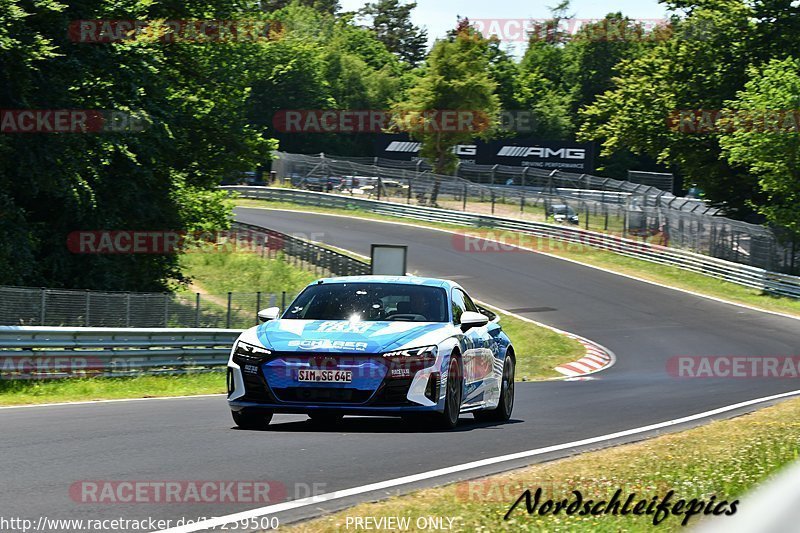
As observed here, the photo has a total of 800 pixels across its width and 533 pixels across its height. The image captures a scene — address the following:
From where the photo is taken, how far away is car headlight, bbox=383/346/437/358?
10685 millimetres

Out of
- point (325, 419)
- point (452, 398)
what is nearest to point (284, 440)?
point (452, 398)

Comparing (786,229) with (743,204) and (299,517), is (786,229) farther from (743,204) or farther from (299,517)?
(299,517)

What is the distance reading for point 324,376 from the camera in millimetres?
10594

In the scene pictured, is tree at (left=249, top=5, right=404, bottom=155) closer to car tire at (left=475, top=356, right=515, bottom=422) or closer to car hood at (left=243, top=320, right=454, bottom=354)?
car tire at (left=475, top=356, right=515, bottom=422)

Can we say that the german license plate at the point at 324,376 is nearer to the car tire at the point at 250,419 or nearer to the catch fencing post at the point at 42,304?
the car tire at the point at 250,419

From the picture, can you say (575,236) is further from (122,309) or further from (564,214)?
(122,309)

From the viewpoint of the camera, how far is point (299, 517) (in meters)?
6.52

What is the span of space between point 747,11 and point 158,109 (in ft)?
116

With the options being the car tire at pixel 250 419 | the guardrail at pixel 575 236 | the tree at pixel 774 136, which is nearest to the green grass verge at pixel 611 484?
the car tire at pixel 250 419

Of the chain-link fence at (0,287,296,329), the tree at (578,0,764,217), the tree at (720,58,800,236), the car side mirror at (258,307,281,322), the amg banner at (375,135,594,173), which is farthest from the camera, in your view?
the amg banner at (375,135,594,173)

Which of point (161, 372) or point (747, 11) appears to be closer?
point (161, 372)

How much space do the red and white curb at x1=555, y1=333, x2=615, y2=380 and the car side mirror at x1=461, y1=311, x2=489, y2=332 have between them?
16079mm

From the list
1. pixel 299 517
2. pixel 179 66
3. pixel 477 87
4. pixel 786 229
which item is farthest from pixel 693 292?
pixel 299 517

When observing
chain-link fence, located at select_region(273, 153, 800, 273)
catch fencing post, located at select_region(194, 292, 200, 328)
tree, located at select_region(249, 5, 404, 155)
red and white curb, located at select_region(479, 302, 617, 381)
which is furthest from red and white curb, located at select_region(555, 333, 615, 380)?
tree, located at select_region(249, 5, 404, 155)
